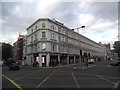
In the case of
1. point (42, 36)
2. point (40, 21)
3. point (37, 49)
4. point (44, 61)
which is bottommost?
point (44, 61)

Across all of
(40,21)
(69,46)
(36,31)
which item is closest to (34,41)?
(36,31)

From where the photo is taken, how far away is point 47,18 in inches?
2160

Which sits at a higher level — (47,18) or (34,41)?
(47,18)

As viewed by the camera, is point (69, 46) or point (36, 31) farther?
point (69, 46)

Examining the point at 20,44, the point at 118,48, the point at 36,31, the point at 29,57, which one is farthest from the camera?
the point at 20,44

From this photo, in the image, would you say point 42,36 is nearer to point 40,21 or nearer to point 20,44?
point 40,21

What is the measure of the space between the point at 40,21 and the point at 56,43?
838cm

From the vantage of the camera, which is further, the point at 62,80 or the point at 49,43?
the point at 49,43

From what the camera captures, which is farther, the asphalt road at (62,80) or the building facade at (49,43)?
the building facade at (49,43)

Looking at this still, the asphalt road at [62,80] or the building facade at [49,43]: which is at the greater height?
the building facade at [49,43]

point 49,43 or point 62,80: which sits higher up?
point 49,43

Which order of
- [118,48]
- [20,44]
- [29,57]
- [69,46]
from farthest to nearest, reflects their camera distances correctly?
[20,44] < [69,46] < [29,57] < [118,48]

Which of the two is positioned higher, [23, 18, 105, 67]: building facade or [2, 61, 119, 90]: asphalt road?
[23, 18, 105, 67]: building facade

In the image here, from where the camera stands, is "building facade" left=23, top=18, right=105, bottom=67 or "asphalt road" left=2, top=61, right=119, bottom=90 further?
"building facade" left=23, top=18, right=105, bottom=67
